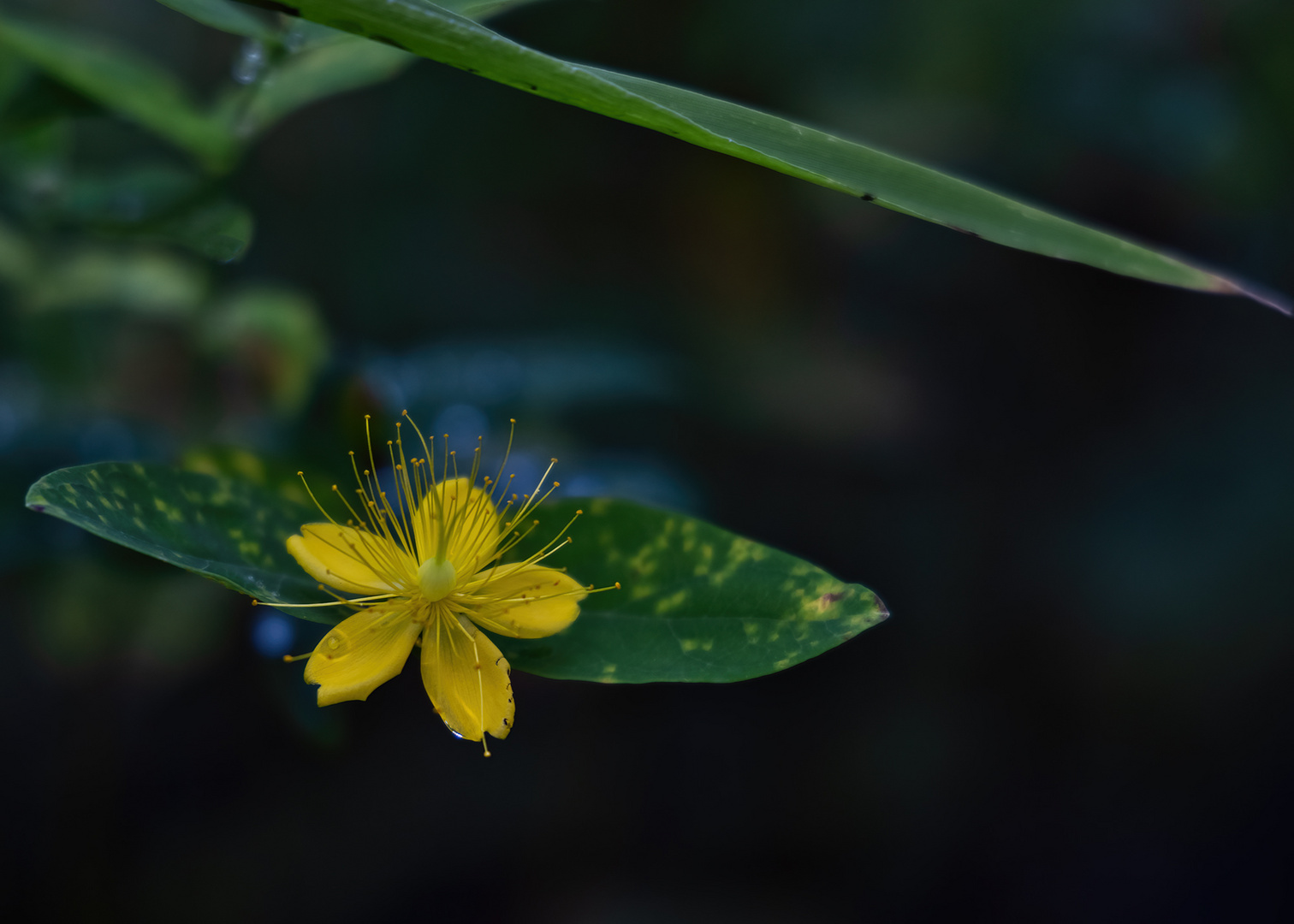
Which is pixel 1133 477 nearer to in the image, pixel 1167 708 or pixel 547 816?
pixel 1167 708

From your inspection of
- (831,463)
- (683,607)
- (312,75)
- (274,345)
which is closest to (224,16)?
(312,75)

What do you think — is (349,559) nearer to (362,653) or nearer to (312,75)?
(362,653)

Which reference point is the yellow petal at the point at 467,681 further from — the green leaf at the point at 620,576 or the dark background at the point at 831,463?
the dark background at the point at 831,463

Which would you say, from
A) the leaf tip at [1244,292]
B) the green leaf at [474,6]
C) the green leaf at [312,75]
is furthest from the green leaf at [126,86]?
the leaf tip at [1244,292]

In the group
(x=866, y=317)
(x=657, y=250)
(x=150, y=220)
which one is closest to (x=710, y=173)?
(x=657, y=250)

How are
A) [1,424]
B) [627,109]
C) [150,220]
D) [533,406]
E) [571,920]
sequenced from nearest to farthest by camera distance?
[627,109]
[150,220]
[1,424]
[533,406]
[571,920]

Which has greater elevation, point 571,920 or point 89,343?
point 89,343
